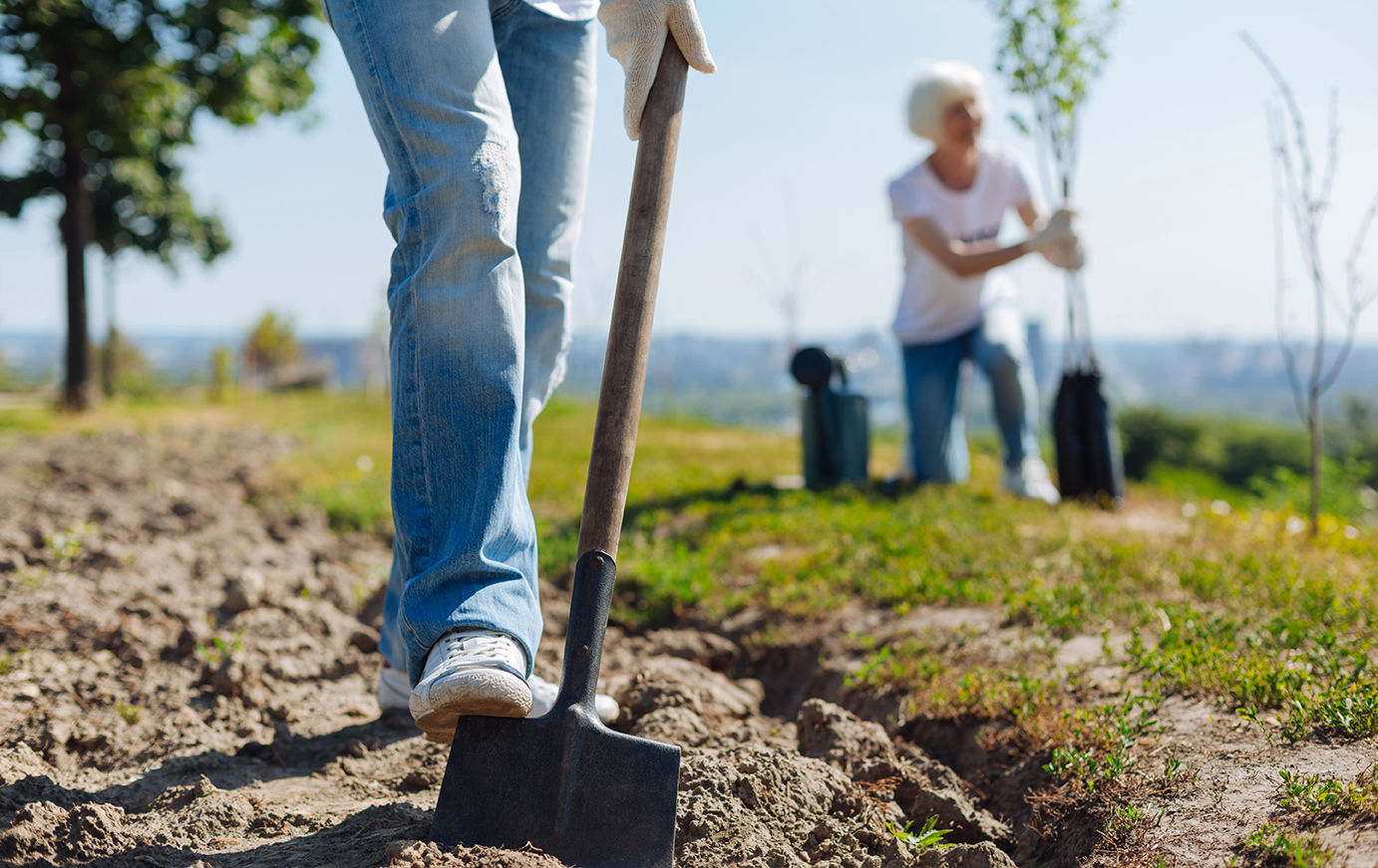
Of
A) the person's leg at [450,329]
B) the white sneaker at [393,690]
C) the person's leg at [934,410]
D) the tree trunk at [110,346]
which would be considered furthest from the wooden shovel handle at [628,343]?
the tree trunk at [110,346]

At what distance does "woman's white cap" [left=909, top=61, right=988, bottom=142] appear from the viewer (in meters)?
5.40

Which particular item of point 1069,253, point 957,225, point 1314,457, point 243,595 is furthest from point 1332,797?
point 957,225

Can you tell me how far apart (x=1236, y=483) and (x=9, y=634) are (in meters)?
19.3

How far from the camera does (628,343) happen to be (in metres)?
1.67

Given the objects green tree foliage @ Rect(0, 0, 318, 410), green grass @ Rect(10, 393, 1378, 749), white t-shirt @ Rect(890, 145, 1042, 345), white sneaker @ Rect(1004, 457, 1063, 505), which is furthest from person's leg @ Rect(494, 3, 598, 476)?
green tree foliage @ Rect(0, 0, 318, 410)

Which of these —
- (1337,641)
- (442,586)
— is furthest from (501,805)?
(1337,641)

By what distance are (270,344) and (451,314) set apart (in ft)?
114

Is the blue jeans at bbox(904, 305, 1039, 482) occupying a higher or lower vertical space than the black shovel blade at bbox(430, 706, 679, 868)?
higher

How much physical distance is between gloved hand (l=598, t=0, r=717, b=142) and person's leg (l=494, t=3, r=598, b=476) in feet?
0.89

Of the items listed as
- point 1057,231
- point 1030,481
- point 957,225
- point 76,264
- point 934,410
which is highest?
point 76,264

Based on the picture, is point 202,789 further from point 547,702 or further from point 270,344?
point 270,344

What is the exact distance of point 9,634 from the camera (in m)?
2.57

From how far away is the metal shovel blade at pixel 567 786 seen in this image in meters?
1.45

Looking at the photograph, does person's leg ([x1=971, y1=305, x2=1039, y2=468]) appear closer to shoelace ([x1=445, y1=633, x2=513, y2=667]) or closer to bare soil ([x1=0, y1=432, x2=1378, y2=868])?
bare soil ([x1=0, y1=432, x2=1378, y2=868])
